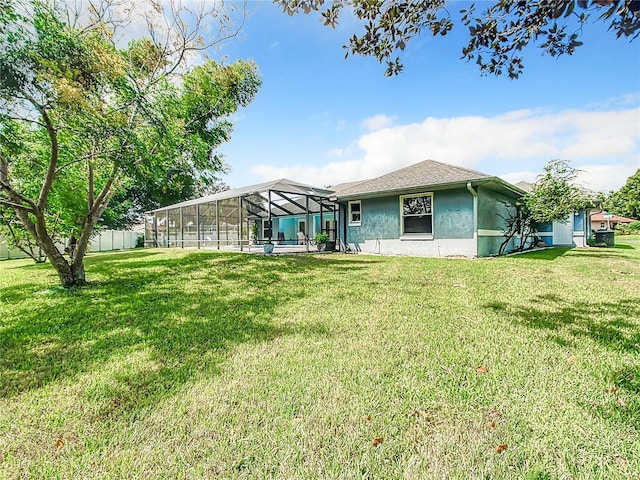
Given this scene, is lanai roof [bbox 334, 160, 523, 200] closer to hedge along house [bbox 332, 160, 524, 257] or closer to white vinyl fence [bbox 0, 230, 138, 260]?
hedge along house [bbox 332, 160, 524, 257]

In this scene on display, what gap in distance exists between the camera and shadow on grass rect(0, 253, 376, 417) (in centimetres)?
249

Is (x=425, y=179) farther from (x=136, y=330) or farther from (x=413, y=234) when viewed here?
(x=136, y=330)

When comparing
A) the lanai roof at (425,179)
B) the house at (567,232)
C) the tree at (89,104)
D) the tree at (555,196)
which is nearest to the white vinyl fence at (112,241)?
the tree at (89,104)

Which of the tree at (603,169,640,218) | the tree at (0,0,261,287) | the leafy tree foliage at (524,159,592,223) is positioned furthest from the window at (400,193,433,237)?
the tree at (603,169,640,218)

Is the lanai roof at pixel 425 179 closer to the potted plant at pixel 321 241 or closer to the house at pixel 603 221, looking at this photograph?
the potted plant at pixel 321 241


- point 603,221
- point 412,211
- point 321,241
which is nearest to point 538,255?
point 412,211

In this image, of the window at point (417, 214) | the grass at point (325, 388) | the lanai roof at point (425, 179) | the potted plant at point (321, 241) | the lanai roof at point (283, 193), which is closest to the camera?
the grass at point (325, 388)

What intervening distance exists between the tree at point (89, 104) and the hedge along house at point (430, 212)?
6986 mm

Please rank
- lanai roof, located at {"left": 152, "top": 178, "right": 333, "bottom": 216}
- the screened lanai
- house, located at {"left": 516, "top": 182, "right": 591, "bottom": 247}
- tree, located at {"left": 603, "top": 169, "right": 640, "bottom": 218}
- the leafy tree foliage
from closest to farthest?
1. the leafy tree foliage
2. lanai roof, located at {"left": 152, "top": 178, "right": 333, "bottom": 216}
3. the screened lanai
4. house, located at {"left": 516, "top": 182, "right": 591, "bottom": 247}
5. tree, located at {"left": 603, "top": 169, "right": 640, "bottom": 218}

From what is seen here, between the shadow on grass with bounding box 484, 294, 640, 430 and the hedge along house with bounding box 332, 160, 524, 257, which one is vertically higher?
the hedge along house with bounding box 332, 160, 524, 257

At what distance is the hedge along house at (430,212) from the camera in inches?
397

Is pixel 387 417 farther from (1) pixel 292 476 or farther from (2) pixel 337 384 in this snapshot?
(1) pixel 292 476

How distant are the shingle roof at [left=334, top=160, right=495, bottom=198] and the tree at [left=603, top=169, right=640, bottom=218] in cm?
4534

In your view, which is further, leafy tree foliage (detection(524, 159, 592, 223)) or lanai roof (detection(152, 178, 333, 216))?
lanai roof (detection(152, 178, 333, 216))
